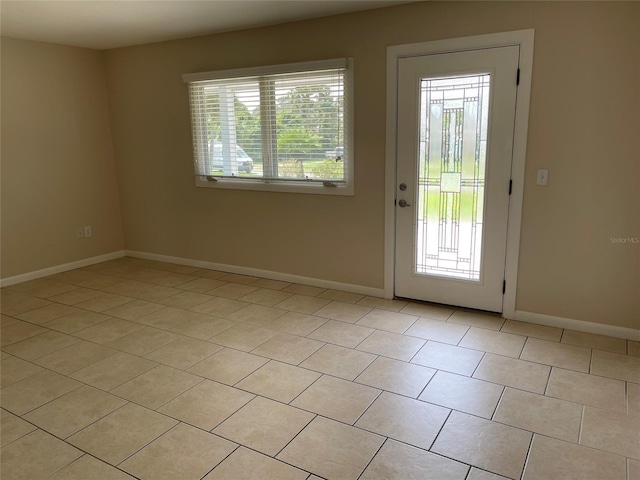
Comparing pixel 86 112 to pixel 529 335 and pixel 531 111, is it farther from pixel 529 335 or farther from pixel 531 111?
pixel 529 335

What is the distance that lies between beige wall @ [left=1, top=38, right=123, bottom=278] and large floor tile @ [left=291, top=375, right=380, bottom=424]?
150 inches

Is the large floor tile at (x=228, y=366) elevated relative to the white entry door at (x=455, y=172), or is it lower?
lower

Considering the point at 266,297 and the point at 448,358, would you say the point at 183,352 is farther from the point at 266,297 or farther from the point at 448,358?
the point at 448,358

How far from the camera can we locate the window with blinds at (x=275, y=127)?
13.3 ft

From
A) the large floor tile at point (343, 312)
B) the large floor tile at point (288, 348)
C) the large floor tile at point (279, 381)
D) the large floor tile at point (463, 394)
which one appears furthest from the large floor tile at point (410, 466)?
the large floor tile at point (343, 312)

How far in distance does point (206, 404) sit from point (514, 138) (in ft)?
9.00

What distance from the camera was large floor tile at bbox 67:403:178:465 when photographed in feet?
7.13

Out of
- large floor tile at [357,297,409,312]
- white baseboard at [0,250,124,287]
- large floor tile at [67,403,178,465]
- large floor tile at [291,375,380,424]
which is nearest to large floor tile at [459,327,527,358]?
large floor tile at [357,297,409,312]

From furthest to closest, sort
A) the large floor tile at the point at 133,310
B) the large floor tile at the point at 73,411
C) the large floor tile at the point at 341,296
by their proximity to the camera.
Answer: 1. the large floor tile at the point at 341,296
2. the large floor tile at the point at 133,310
3. the large floor tile at the point at 73,411

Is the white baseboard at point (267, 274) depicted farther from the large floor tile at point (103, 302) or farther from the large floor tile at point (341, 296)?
the large floor tile at point (103, 302)

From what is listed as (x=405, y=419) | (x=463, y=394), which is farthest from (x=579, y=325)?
(x=405, y=419)

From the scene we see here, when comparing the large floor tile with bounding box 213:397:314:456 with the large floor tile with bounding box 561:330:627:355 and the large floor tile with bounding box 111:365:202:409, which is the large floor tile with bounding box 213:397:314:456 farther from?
the large floor tile with bounding box 561:330:627:355

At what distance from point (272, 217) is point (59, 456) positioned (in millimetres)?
2872

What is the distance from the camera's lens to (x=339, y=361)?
2.99m
